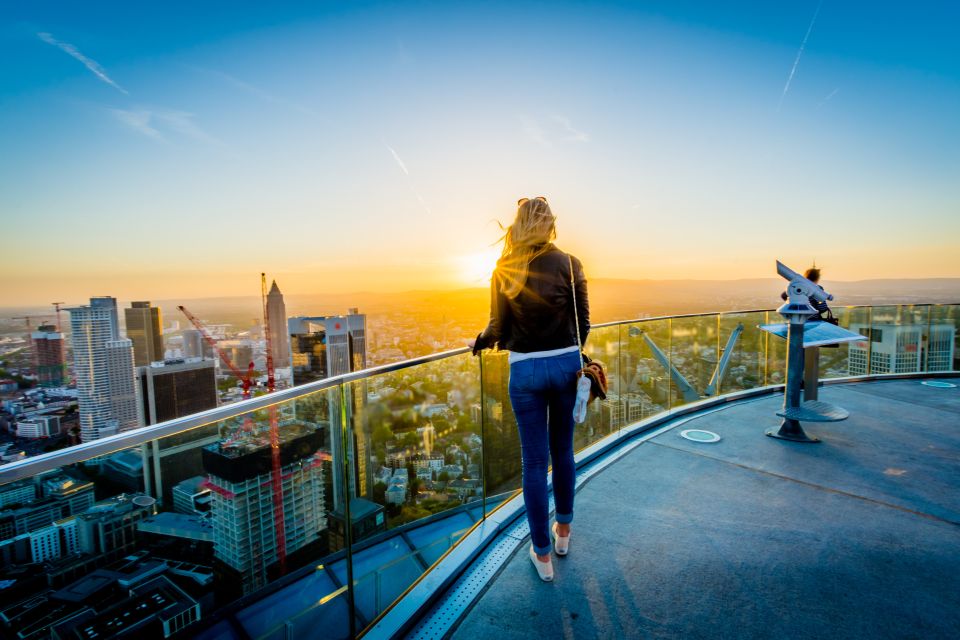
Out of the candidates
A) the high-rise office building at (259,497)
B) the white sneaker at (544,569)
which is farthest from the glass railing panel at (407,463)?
the white sneaker at (544,569)

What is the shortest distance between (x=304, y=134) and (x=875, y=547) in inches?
550

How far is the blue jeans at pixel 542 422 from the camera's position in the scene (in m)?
1.87

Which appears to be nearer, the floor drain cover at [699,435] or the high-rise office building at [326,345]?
the floor drain cover at [699,435]

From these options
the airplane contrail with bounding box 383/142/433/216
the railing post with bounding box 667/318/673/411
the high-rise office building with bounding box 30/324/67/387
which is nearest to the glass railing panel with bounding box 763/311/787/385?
the railing post with bounding box 667/318/673/411

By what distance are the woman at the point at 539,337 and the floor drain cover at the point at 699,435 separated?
2.67 meters

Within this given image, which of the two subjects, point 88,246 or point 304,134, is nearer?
point 304,134

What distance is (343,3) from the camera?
24.3 ft

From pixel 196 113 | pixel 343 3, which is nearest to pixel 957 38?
pixel 343 3

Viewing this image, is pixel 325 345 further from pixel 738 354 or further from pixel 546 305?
pixel 546 305

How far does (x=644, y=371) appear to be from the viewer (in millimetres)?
4590

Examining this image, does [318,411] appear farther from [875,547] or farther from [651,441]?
[651,441]

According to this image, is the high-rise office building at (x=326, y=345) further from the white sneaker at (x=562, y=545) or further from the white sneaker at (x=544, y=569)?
the white sneaker at (x=544, y=569)

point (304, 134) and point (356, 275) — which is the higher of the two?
point (304, 134)

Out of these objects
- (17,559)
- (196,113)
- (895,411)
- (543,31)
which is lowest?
(895,411)
